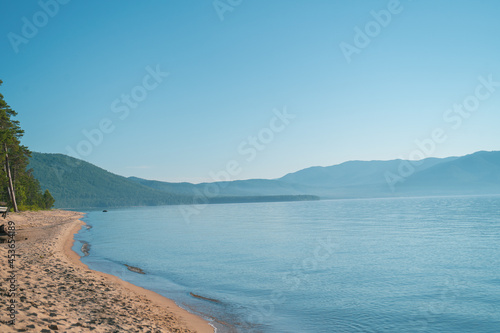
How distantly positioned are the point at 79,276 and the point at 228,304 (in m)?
8.11

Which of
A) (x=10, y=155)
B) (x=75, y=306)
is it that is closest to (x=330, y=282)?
(x=75, y=306)

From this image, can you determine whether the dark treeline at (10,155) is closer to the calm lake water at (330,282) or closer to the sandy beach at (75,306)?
the calm lake water at (330,282)

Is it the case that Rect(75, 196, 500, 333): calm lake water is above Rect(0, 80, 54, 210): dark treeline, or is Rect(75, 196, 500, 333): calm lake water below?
below

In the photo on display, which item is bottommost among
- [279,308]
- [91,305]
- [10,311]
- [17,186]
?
[279,308]

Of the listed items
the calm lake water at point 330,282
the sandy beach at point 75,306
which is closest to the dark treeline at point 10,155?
the calm lake water at point 330,282

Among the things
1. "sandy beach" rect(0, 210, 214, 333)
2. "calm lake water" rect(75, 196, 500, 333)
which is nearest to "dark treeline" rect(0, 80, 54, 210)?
"calm lake water" rect(75, 196, 500, 333)

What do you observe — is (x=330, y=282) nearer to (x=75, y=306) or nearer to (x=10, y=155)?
(x=75, y=306)

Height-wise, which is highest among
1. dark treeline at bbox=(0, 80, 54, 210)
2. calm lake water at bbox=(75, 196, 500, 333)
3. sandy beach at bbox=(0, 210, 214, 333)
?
dark treeline at bbox=(0, 80, 54, 210)

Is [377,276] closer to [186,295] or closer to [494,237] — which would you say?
[186,295]

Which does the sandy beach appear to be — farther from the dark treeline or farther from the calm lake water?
the dark treeline

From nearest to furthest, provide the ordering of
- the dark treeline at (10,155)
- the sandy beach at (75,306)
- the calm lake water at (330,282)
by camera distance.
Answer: the sandy beach at (75,306) → the calm lake water at (330,282) → the dark treeline at (10,155)

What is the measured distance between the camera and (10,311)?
9453mm

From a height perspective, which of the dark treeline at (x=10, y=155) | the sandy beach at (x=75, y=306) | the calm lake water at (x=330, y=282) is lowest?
the calm lake water at (x=330, y=282)

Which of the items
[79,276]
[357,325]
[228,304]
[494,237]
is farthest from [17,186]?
[494,237]
